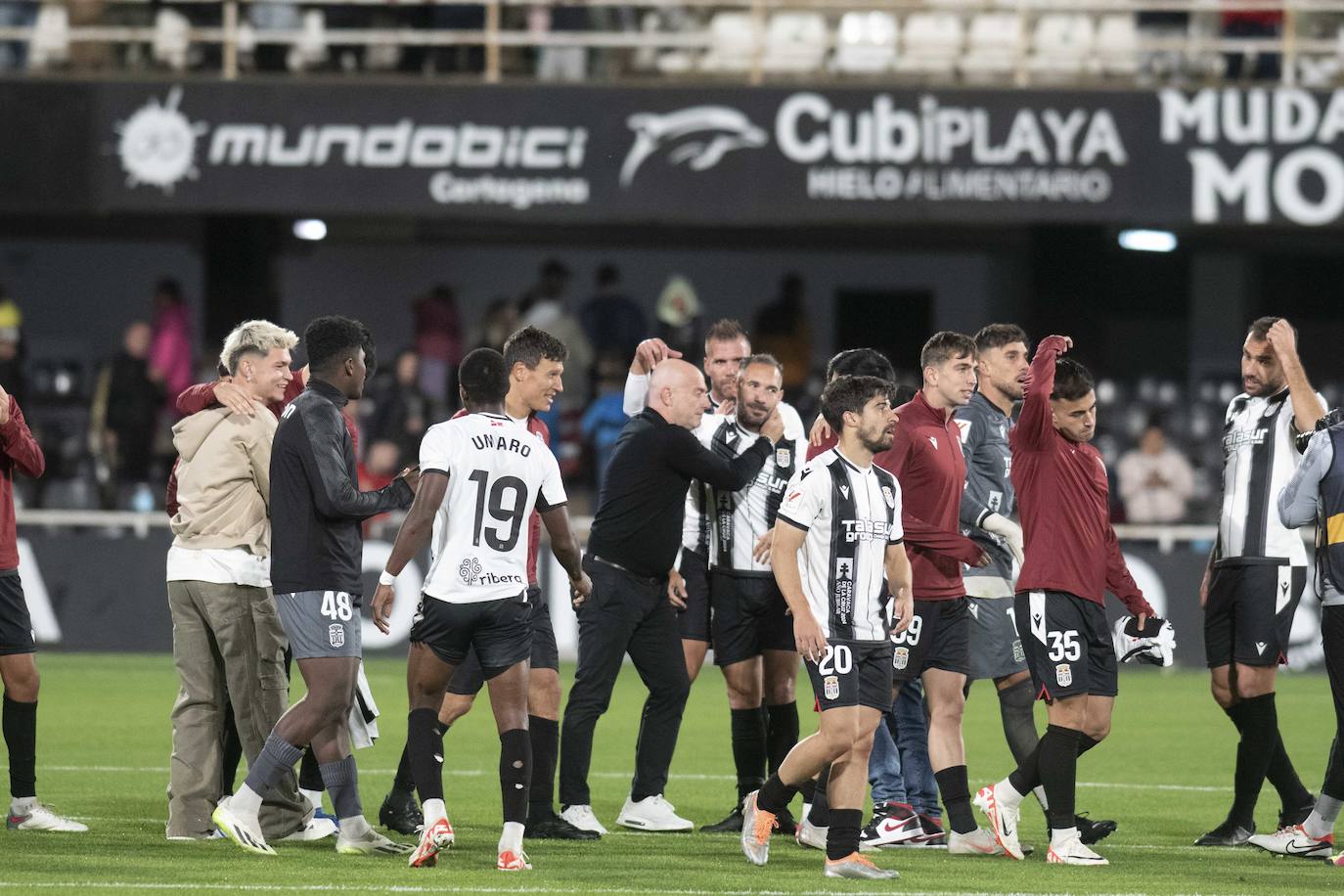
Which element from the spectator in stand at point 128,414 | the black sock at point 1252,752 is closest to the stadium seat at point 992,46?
the spectator in stand at point 128,414

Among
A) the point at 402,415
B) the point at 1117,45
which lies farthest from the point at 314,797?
the point at 1117,45

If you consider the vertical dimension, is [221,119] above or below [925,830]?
above

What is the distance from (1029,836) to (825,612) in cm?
203

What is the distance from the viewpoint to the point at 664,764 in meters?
9.28

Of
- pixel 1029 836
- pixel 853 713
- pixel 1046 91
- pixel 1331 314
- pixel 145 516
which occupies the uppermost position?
pixel 1046 91

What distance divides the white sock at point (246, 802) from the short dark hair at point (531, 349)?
6.81ft

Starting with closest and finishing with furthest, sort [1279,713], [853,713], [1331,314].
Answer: [853,713], [1279,713], [1331,314]

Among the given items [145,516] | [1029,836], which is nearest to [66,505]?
[145,516]

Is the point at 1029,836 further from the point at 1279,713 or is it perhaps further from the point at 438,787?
the point at 1279,713

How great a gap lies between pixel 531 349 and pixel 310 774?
2.38 meters

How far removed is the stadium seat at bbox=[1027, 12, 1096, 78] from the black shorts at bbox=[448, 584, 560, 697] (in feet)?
40.5

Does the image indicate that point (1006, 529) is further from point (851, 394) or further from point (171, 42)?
point (171, 42)

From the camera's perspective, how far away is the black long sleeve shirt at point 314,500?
8.02 metres

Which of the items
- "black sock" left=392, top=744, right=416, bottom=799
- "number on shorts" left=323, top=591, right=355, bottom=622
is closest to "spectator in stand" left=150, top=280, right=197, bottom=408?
"black sock" left=392, top=744, right=416, bottom=799
